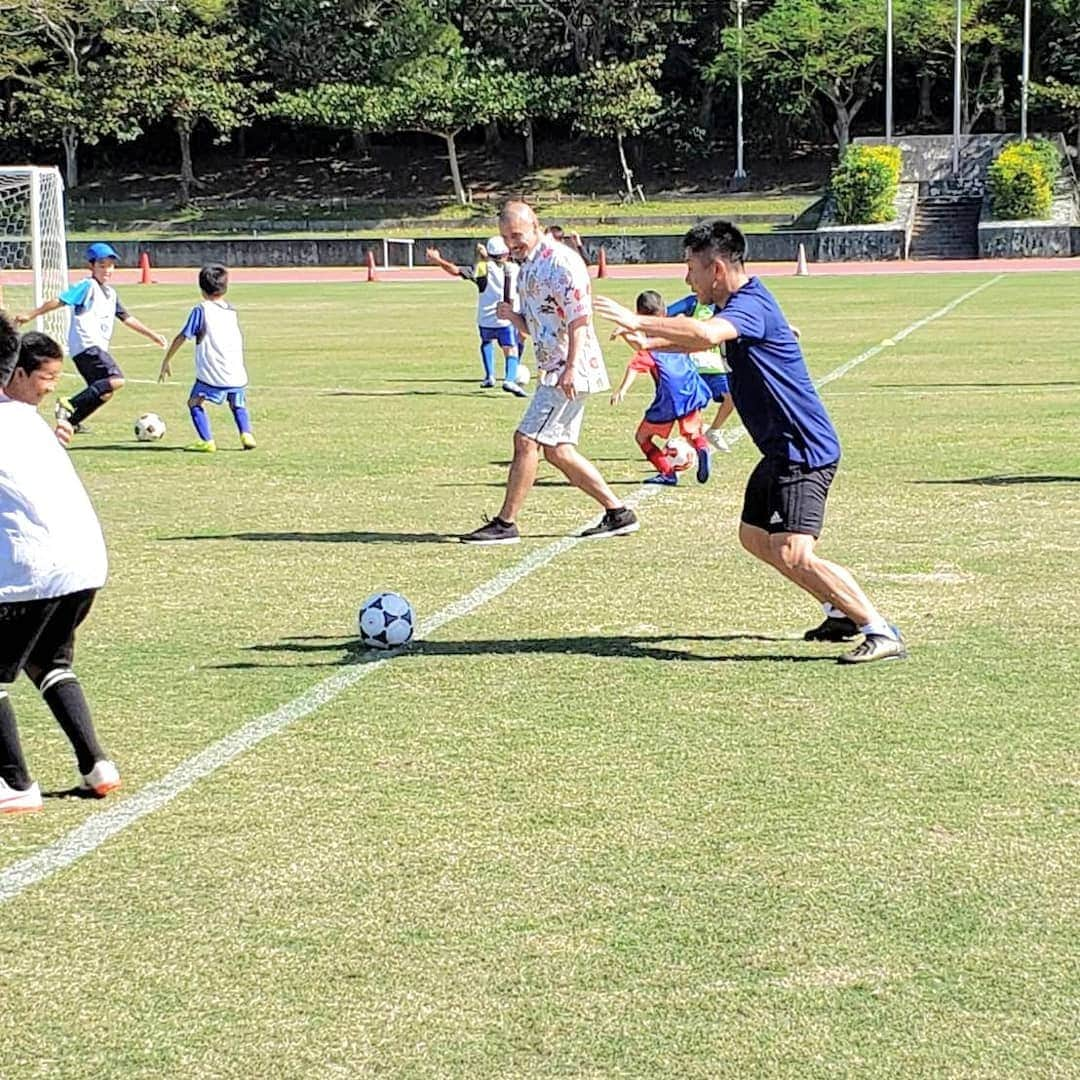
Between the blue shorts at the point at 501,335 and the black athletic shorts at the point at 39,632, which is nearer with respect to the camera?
the black athletic shorts at the point at 39,632

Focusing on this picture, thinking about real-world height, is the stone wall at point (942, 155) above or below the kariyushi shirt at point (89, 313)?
above

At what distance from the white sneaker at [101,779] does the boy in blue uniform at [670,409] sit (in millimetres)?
7255

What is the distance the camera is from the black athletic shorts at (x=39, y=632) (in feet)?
19.0

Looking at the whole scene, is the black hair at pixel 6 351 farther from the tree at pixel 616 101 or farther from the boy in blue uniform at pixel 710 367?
the tree at pixel 616 101

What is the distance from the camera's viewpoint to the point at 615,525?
10.8m

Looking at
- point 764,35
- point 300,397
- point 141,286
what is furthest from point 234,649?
point 764,35

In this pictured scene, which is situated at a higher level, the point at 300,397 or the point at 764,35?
the point at 764,35

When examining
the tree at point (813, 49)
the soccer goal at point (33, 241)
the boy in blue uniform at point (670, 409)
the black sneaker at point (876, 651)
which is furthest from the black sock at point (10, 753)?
the tree at point (813, 49)

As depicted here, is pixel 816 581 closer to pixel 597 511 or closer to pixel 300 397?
pixel 597 511

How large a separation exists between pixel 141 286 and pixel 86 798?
42.2 m

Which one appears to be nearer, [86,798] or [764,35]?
[86,798]

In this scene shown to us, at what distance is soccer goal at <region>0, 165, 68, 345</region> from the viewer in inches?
Answer: 1025

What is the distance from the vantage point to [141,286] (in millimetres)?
46625

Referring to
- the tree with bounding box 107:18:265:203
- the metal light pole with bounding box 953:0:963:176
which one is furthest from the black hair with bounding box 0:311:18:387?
the tree with bounding box 107:18:265:203
